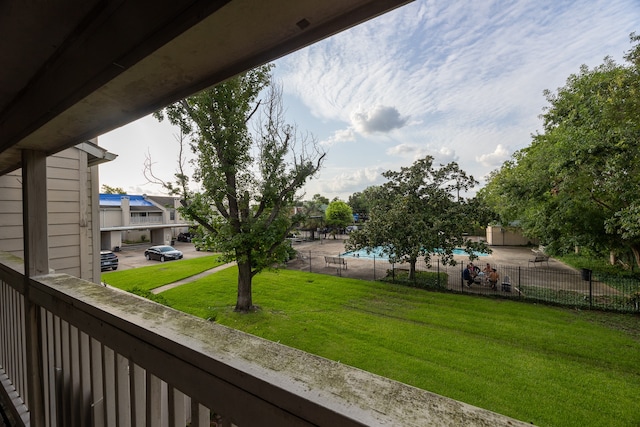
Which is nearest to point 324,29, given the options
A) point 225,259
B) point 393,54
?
point 393,54

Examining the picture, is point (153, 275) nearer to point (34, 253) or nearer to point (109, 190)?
point (34, 253)

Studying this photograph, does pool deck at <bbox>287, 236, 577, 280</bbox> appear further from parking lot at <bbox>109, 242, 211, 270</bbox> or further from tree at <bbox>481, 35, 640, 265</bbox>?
parking lot at <bbox>109, 242, 211, 270</bbox>

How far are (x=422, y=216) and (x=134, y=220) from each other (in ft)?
63.2

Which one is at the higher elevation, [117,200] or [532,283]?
[117,200]

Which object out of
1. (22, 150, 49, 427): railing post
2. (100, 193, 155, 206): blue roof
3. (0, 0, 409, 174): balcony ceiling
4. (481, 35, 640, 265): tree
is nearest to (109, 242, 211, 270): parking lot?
(100, 193, 155, 206): blue roof

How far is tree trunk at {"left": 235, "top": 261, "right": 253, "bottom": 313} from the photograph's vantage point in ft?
23.8

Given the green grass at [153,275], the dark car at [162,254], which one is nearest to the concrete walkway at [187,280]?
the green grass at [153,275]

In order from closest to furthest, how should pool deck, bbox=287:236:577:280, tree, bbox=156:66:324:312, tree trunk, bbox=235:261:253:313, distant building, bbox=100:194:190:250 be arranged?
1. tree, bbox=156:66:324:312
2. tree trunk, bbox=235:261:253:313
3. pool deck, bbox=287:236:577:280
4. distant building, bbox=100:194:190:250

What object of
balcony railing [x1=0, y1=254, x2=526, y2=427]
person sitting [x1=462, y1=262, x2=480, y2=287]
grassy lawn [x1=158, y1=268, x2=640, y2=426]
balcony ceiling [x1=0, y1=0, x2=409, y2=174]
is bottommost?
grassy lawn [x1=158, y1=268, x2=640, y2=426]

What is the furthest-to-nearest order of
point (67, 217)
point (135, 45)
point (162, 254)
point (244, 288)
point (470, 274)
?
point (162, 254) < point (470, 274) < point (244, 288) < point (67, 217) < point (135, 45)

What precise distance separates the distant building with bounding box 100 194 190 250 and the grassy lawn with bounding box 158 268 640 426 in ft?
33.9

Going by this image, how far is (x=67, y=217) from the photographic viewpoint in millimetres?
Result: 4133

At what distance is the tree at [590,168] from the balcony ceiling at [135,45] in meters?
8.21

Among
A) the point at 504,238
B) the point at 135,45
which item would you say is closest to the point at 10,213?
the point at 135,45
